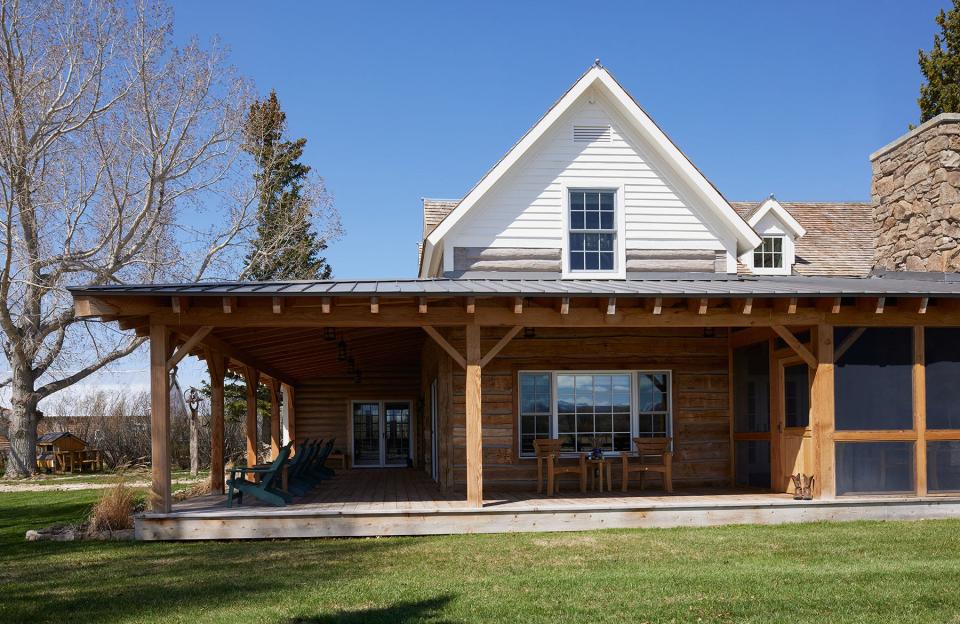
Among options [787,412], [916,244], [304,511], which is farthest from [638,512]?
[916,244]

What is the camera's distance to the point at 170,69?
24.5 meters

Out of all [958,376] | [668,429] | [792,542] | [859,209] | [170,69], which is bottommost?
[792,542]

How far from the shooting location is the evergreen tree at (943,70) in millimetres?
25062

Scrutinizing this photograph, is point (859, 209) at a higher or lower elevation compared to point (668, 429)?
higher

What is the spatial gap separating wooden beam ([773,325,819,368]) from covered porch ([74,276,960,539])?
2 cm

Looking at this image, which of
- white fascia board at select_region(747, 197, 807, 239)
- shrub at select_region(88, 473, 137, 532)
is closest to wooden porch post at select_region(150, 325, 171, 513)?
shrub at select_region(88, 473, 137, 532)

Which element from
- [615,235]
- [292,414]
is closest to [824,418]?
[615,235]

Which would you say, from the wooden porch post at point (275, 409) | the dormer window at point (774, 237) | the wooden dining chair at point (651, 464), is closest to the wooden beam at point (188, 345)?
the wooden dining chair at point (651, 464)

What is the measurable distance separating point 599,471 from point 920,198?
7.43 meters

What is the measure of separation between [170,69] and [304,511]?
686 inches

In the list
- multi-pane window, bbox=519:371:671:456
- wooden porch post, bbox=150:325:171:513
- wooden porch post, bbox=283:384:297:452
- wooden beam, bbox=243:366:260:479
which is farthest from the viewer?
wooden porch post, bbox=283:384:297:452

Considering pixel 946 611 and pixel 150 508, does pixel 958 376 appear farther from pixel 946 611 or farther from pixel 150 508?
pixel 150 508

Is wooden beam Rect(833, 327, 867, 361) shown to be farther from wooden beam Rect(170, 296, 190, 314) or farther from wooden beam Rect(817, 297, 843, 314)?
wooden beam Rect(170, 296, 190, 314)

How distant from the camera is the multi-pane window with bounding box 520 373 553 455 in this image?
1370 centimetres
